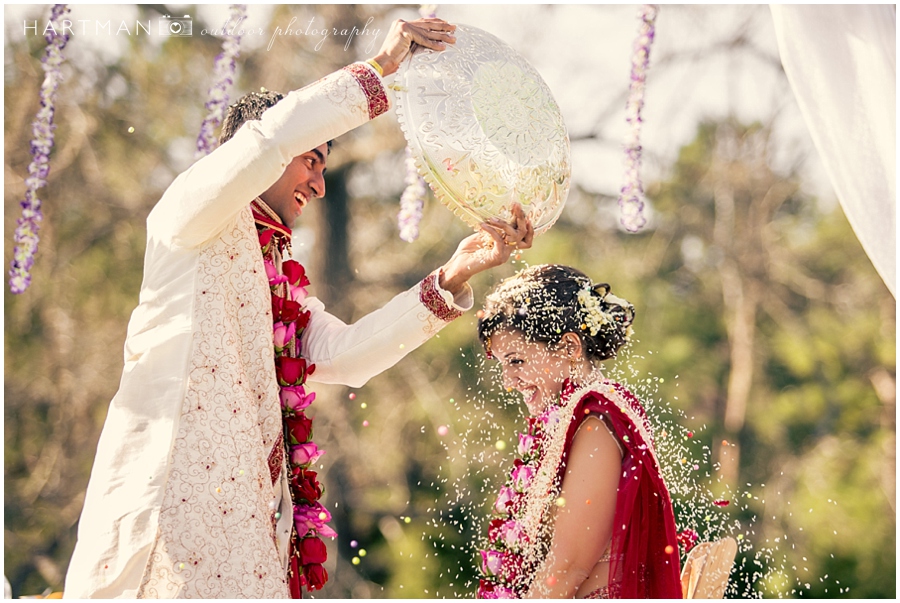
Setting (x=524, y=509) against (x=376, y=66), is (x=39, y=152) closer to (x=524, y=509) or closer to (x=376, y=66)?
(x=376, y=66)

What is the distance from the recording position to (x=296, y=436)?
2.42 meters

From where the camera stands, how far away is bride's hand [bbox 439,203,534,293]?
2.24m

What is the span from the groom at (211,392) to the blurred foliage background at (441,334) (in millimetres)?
5599

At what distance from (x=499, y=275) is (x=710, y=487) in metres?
2.61

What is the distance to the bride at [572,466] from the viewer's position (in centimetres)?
219

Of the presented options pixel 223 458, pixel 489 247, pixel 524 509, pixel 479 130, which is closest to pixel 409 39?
pixel 479 130

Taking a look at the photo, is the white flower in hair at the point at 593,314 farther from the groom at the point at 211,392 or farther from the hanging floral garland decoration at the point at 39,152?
the hanging floral garland decoration at the point at 39,152

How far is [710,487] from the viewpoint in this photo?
26.1 ft

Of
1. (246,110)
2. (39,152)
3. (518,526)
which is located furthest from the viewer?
(39,152)

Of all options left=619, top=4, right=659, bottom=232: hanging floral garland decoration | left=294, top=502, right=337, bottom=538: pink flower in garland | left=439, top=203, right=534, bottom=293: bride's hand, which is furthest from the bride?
left=619, top=4, right=659, bottom=232: hanging floral garland decoration

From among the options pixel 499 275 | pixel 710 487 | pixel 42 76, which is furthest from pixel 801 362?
pixel 42 76

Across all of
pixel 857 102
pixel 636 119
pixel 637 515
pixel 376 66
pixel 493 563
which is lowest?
pixel 636 119

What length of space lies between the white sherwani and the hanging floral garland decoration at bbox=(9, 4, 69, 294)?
14.4 feet

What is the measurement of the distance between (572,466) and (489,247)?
61cm
